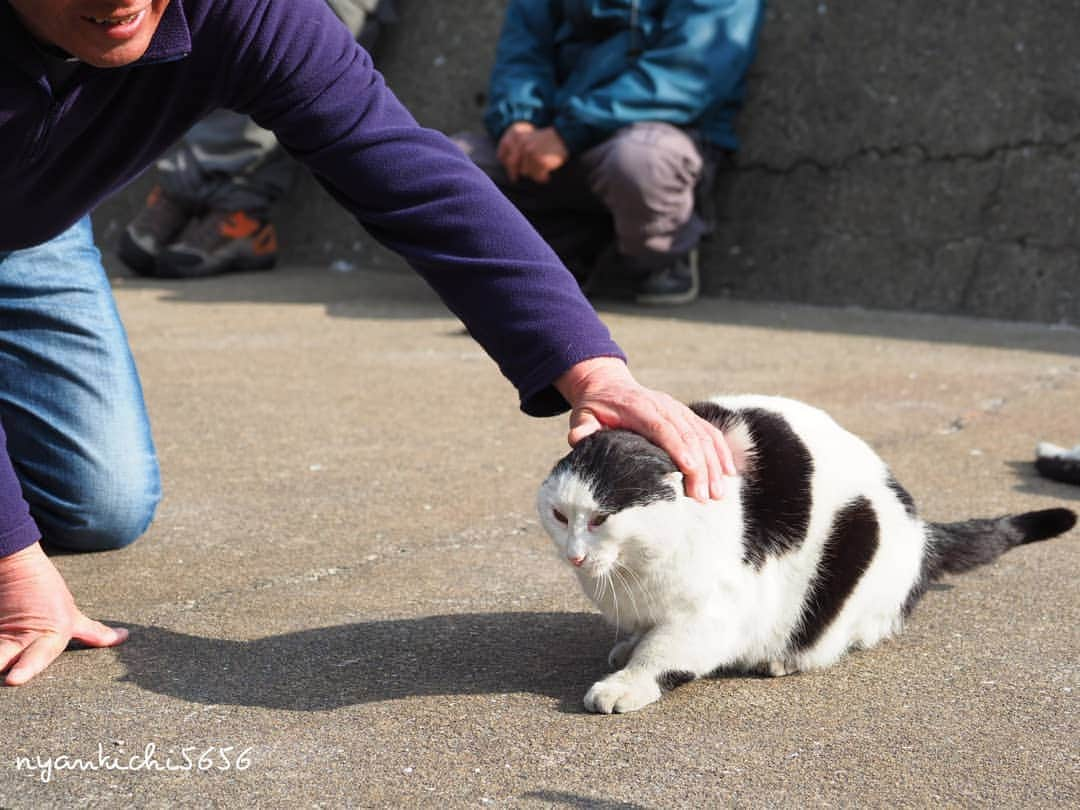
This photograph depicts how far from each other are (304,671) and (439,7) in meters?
4.68

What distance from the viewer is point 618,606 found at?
1.70 metres

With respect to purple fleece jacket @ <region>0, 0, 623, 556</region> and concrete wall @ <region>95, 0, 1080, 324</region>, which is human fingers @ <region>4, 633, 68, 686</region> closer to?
purple fleece jacket @ <region>0, 0, 623, 556</region>

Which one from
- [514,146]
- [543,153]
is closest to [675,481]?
[543,153]

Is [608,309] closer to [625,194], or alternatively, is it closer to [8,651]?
[625,194]

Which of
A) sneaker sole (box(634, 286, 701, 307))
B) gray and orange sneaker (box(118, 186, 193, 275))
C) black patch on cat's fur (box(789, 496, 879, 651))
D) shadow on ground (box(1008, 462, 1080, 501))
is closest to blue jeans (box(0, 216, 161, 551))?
black patch on cat's fur (box(789, 496, 879, 651))

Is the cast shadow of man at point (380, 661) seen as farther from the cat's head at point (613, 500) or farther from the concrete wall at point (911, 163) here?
the concrete wall at point (911, 163)

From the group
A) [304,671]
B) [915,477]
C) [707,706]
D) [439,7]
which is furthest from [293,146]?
[439,7]

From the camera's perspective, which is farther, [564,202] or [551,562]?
[564,202]

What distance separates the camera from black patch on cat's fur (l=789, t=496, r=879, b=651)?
1769 millimetres

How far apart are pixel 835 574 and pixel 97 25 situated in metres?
1.14

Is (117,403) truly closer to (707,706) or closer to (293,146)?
(293,146)

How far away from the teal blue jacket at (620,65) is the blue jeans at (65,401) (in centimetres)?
246

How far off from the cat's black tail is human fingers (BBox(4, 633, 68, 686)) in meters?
1.22

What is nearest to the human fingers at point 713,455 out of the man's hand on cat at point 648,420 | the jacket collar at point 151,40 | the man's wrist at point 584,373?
the man's hand on cat at point 648,420
